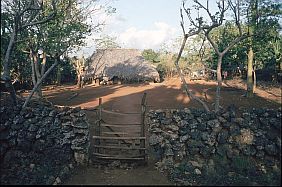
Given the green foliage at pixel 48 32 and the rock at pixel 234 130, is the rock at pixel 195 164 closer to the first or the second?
the rock at pixel 234 130

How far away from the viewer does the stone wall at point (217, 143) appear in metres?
10.1

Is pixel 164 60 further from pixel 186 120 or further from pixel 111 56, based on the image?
pixel 186 120

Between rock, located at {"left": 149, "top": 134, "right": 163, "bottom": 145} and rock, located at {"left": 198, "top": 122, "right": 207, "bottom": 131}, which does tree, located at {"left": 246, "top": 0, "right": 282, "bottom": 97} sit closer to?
rock, located at {"left": 198, "top": 122, "right": 207, "bottom": 131}

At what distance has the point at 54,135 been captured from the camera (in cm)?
1080

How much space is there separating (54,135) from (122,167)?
2526mm

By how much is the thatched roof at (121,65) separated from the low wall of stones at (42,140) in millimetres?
20271

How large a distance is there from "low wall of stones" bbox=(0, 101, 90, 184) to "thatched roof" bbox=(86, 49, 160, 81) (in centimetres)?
2027

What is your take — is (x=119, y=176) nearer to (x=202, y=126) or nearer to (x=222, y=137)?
(x=202, y=126)

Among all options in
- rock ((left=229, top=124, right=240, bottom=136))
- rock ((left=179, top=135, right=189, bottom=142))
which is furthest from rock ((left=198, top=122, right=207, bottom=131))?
rock ((left=229, top=124, right=240, bottom=136))

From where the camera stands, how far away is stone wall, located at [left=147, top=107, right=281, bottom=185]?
1005 cm

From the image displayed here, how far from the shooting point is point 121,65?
3303 centimetres

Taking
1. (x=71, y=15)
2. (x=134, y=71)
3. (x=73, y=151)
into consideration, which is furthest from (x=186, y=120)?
(x=134, y=71)

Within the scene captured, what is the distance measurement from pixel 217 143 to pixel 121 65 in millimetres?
23106

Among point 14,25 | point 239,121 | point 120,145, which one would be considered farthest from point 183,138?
point 14,25
